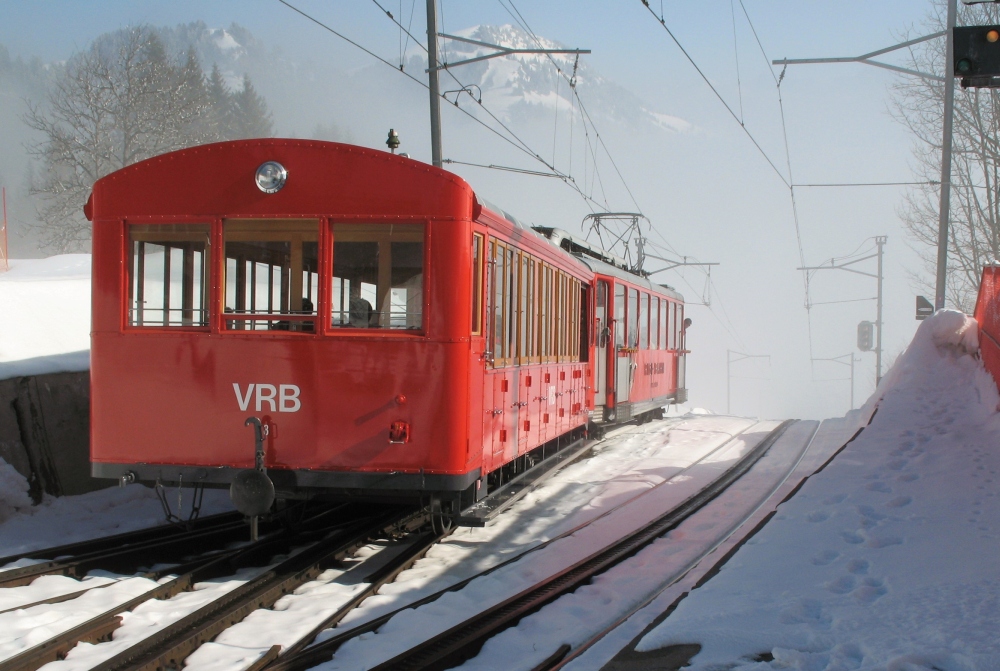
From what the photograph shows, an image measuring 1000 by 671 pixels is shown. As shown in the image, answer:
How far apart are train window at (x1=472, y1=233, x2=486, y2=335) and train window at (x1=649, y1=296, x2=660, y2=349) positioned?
10743 millimetres

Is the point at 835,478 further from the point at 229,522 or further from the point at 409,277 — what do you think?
the point at 229,522

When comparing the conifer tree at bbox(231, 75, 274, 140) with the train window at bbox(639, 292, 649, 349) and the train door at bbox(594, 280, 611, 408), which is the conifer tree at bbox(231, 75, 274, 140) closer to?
the train window at bbox(639, 292, 649, 349)

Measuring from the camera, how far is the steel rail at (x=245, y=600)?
472 centimetres

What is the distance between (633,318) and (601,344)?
6.92 ft

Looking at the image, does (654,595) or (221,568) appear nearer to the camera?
(654,595)

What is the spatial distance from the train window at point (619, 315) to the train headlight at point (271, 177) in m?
8.26

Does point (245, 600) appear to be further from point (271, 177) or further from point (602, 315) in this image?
point (602, 315)

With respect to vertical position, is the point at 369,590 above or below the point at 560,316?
below

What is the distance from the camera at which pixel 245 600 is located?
5824mm

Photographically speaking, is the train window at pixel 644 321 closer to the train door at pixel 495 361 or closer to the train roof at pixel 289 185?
the train door at pixel 495 361

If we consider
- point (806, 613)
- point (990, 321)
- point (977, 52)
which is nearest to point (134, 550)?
point (806, 613)

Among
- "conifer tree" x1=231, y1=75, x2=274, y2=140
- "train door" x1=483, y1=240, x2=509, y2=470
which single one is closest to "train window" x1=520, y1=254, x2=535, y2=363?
"train door" x1=483, y1=240, x2=509, y2=470

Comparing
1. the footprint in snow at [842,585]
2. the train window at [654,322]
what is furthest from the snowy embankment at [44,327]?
the train window at [654,322]

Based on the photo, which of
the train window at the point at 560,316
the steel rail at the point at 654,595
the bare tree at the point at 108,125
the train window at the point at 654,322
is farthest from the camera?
the bare tree at the point at 108,125
